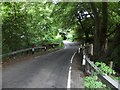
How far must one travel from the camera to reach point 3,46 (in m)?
20.0

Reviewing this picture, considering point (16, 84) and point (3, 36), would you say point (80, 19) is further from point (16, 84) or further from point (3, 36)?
point (16, 84)

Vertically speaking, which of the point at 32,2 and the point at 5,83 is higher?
the point at 32,2

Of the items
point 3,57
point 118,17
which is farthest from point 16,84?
point 118,17

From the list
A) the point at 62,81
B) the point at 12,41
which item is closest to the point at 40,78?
the point at 62,81

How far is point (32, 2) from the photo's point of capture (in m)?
28.7

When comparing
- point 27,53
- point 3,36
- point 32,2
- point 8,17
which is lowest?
point 27,53

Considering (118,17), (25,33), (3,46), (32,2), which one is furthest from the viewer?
(118,17)

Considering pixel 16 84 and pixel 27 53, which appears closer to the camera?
pixel 16 84

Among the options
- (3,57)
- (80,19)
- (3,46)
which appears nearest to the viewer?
(3,57)

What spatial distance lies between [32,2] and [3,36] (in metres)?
8.83

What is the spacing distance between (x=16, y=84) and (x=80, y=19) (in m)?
39.5

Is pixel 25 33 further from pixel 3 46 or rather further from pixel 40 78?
pixel 40 78

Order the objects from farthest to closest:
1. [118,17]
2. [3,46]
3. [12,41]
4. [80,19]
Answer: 1. [80,19]
2. [118,17]
3. [12,41]
4. [3,46]

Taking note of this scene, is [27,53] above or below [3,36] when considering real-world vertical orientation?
below
